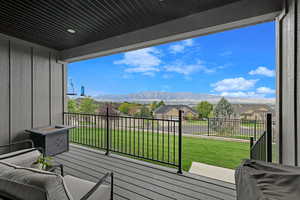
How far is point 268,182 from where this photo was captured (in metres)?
0.78

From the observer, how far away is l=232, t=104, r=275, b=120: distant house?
15.1 feet

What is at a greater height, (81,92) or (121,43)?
(121,43)

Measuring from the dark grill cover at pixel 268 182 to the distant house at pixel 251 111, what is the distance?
4.29 meters

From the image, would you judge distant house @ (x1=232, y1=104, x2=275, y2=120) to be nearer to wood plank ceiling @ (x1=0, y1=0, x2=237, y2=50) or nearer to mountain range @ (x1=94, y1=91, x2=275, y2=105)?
mountain range @ (x1=94, y1=91, x2=275, y2=105)

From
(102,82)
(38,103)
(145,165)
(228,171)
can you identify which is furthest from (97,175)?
(102,82)

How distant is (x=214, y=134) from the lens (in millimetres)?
5535

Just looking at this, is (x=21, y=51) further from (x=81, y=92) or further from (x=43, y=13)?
(x=81, y=92)

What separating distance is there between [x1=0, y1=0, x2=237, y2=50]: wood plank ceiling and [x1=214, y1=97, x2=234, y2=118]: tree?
456cm

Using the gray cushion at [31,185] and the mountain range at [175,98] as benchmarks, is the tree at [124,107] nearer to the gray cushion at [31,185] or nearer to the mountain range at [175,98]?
the mountain range at [175,98]

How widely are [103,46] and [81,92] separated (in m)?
2.54

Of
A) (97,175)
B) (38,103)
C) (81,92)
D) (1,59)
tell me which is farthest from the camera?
(81,92)

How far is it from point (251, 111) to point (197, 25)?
13.3ft

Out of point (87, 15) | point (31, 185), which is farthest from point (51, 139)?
point (31, 185)

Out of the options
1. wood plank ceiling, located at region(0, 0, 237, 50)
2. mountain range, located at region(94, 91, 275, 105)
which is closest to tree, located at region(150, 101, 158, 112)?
mountain range, located at region(94, 91, 275, 105)
